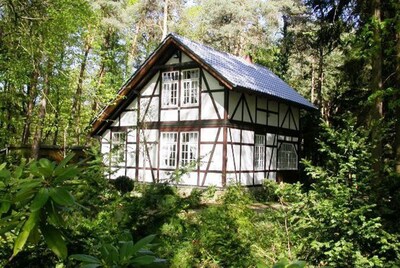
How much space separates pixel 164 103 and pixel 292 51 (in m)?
15.1

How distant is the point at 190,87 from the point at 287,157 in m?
5.98

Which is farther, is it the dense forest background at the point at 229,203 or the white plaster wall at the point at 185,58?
the white plaster wall at the point at 185,58

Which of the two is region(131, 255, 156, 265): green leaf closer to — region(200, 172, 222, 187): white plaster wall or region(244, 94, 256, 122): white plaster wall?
region(200, 172, 222, 187): white plaster wall

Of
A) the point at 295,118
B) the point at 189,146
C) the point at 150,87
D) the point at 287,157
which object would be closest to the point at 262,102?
the point at 295,118

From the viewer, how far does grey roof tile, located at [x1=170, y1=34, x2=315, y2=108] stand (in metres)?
14.7

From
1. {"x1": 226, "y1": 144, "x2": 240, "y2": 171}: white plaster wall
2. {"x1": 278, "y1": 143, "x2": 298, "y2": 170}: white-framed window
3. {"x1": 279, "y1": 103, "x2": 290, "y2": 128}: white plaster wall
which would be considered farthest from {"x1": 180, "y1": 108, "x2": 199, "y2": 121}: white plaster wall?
{"x1": 278, "y1": 143, "x2": 298, "y2": 170}: white-framed window

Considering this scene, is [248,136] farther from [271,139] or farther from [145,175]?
[145,175]

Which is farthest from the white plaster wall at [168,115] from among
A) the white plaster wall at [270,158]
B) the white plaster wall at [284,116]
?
the white plaster wall at [284,116]

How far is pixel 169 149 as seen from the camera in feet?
52.5

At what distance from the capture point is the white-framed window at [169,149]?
15.8 metres

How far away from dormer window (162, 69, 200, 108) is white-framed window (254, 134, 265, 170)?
3012 mm

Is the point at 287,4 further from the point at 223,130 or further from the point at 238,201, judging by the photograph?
the point at 238,201

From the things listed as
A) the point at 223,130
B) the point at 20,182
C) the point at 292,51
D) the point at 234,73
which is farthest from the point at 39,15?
the point at 292,51

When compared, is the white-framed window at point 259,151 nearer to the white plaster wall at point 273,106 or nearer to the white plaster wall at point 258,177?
the white plaster wall at point 258,177
